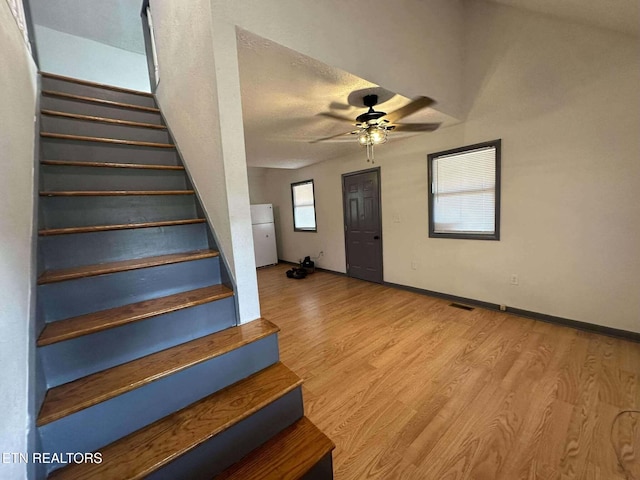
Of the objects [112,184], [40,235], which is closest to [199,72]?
[112,184]

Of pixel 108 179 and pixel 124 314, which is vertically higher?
pixel 108 179

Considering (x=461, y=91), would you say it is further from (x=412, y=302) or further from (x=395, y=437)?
(x=395, y=437)

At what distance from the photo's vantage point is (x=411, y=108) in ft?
8.55

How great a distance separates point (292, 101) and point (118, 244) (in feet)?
5.89

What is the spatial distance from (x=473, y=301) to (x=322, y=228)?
3109 millimetres

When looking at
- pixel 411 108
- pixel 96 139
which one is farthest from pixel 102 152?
pixel 411 108

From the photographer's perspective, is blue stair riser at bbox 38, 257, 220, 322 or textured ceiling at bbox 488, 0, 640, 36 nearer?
blue stair riser at bbox 38, 257, 220, 322

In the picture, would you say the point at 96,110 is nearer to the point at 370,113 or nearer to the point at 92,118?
the point at 92,118

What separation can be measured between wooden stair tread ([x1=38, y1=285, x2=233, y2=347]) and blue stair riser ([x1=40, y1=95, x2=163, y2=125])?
2.00m

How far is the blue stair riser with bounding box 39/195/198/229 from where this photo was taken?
1.42m

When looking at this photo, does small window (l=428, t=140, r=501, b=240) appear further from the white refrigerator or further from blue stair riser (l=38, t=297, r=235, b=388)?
the white refrigerator

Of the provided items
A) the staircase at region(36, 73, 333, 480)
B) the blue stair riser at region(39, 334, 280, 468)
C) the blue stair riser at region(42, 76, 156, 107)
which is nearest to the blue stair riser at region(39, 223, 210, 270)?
the staircase at region(36, 73, 333, 480)

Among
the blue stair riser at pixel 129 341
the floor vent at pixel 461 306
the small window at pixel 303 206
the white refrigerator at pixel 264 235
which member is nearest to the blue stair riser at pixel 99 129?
the blue stair riser at pixel 129 341

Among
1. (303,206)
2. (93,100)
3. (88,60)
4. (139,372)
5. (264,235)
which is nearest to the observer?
(139,372)
